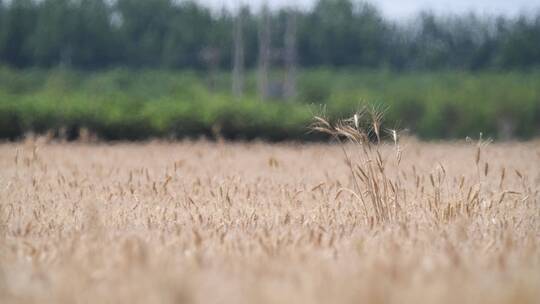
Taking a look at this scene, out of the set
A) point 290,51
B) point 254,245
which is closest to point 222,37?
point 290,51

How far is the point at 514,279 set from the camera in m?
3.00

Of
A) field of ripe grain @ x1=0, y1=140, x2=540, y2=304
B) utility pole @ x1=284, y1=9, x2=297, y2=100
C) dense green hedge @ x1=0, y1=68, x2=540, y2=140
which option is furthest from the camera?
utility pole @ x1=284, y1=9, x2=297, y2=100

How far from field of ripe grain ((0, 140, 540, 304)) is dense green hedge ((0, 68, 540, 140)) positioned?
3.20m

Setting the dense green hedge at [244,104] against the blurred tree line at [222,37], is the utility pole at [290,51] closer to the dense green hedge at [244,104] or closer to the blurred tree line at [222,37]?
the dense green hedge at [244,104]

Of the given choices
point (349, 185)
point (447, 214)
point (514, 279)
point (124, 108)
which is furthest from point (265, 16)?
point (514, 279)

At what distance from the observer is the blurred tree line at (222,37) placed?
54688 mm

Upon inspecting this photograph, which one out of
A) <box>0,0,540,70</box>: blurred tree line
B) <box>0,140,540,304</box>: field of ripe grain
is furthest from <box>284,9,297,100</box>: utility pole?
<box>0,140,540,304</box>: field of ripe grain

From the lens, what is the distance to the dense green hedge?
72.9ft

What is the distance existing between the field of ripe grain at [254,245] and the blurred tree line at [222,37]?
45.8 metres

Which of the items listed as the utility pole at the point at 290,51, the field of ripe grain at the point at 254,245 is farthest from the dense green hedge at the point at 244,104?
the field of ripe grain at the point at 254,245

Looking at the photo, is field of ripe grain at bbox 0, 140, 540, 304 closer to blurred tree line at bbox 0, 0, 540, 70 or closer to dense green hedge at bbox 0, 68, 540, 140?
dense green hedge at bbox 0, 68, 540, 140

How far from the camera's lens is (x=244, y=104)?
966 inches

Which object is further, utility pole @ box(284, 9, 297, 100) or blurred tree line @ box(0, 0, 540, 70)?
blurred tree line @ box(0, 0, 540, 70)

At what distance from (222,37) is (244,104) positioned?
35161 mm
